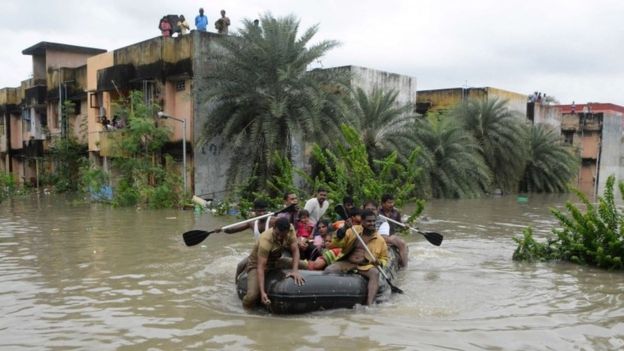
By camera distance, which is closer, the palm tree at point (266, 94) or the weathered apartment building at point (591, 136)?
the palm tree at point (266, 94)

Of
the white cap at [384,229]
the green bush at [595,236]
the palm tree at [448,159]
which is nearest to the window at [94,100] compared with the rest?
the palm tree at [448,159]

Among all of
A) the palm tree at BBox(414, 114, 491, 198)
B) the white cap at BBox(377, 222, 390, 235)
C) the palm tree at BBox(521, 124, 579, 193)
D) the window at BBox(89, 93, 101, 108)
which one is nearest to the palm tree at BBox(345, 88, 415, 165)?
the palm tree at BBox(414, 114, 491, 198)

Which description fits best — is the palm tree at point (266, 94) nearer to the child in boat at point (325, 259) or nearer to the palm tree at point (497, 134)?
the child in boat at point (325, 259)

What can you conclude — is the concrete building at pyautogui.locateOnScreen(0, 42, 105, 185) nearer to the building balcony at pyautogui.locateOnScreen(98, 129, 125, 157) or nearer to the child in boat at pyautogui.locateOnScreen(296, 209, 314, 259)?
the building balcony at pyautogui.locateOnScreen(98, 129, 125, 157)

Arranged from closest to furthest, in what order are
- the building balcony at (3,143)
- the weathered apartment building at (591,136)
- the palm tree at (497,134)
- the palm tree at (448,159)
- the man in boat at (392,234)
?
the man in boat at (392,234) < the palm tree at (448,159) < the palm tree at (497,134) < the building balcony at (3,143) < the weathered apartment building at (591,136)

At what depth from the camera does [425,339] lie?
607 cm

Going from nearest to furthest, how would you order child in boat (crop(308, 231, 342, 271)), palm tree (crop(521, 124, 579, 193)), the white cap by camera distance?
child in boat (crop(308, 231, 342, 271)) < the white cap < palm tree (crop(521, 124, 579, 193))

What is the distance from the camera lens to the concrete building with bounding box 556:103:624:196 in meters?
38.0

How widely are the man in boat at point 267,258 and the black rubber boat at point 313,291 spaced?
0.29 feet

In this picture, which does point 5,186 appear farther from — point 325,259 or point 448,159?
point 325,259

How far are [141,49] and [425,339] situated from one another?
18.5m

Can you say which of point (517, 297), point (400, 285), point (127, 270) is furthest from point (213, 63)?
point (517, 297)

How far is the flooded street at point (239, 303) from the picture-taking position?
20.0 feet

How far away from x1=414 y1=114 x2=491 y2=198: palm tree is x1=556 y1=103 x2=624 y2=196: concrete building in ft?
52.4
